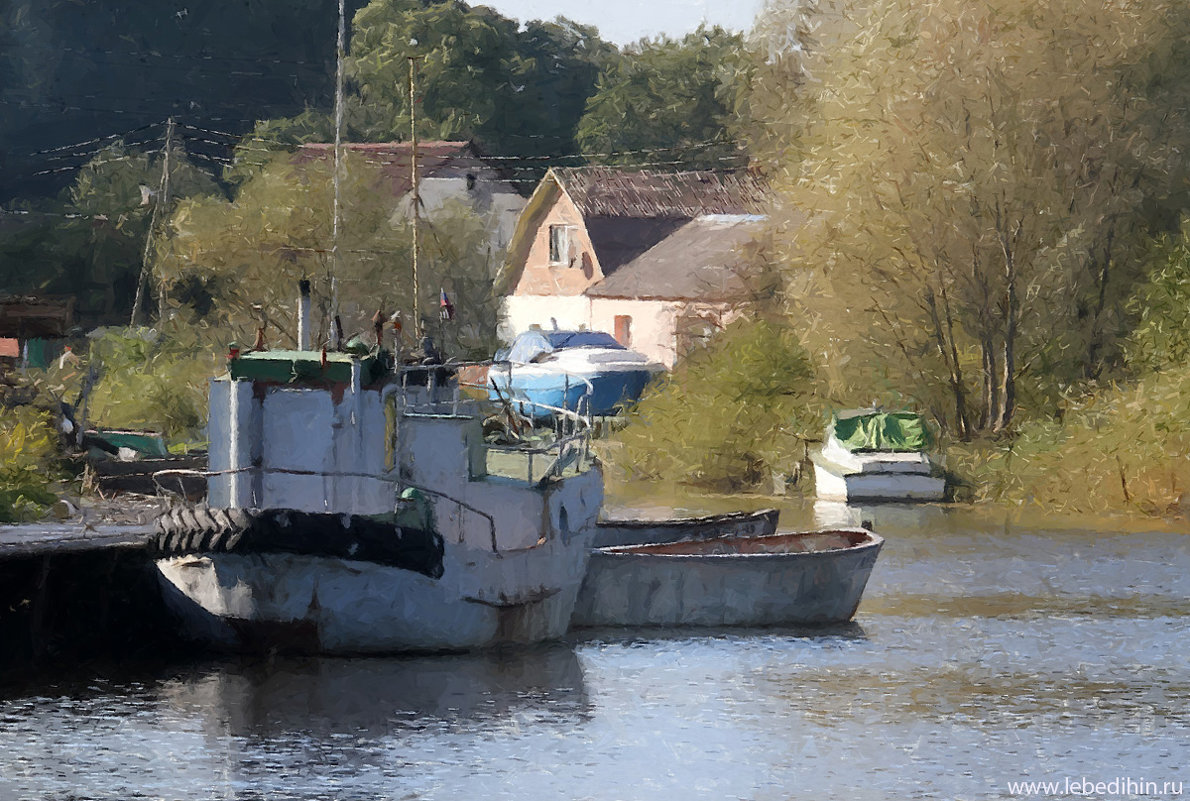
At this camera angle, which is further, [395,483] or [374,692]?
[395,483]

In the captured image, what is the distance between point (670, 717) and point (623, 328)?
3900cm

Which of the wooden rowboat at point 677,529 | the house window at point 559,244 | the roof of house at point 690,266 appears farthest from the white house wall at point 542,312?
the wooden rowboat at point 677,529

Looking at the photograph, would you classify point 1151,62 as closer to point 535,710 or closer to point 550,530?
point 550,530

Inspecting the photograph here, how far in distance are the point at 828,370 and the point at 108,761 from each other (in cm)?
2057

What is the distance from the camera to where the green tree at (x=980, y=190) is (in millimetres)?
31484

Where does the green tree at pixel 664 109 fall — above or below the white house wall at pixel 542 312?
above

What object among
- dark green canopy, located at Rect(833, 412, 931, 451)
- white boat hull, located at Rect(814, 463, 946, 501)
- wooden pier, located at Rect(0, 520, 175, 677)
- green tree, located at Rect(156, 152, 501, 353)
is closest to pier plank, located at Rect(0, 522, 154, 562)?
wooden pier, located at Rect(0, 520, 175, 677)

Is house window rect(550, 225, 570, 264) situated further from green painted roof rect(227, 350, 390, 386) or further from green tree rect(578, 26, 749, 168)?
green painted roof rect(227, 350, 390, 386)

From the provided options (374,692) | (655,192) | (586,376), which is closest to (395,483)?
(374,692)

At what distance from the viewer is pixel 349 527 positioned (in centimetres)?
1755

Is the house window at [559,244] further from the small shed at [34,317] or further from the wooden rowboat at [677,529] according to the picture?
the wooden rowboat at [677,529]

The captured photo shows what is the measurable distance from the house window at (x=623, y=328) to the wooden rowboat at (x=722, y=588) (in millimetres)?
34382

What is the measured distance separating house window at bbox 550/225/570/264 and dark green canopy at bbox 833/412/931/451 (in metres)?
29.6

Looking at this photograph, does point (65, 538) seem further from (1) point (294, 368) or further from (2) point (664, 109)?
(2) point (664, 109)
